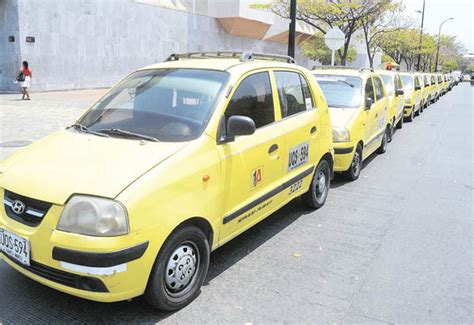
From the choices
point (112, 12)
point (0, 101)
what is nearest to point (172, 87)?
point (0, 101)

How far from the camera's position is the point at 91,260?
9.12 feet

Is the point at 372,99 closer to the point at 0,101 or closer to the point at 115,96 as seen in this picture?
the point at 115,96

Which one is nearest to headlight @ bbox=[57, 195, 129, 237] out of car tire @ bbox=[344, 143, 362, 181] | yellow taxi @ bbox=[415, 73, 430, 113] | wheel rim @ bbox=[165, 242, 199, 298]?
wheel rim @ bbox=[165, 242, 199, 298]

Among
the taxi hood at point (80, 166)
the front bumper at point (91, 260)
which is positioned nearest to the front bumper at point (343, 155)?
the taxi hood at point (80, 166)

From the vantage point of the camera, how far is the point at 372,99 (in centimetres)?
844

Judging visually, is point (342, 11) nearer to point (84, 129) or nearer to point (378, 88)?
point (378, 88)

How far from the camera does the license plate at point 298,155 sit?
4.79 meters

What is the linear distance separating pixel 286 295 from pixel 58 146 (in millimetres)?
2150

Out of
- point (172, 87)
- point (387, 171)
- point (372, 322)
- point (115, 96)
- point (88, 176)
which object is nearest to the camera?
point (88, 176)

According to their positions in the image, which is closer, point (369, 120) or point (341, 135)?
point (341, 135)

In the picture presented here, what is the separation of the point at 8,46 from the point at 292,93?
58.3 feet

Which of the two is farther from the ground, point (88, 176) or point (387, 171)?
point (88, 176)

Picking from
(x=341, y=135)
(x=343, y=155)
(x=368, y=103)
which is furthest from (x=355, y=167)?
(x=368, y=103)

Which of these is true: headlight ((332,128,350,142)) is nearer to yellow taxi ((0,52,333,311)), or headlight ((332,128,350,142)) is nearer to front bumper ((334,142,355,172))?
front bumper ((334,142,355,172))
